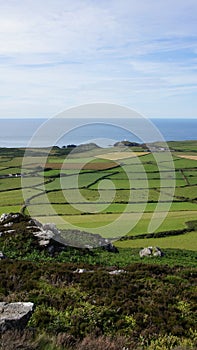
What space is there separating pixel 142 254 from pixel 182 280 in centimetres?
846

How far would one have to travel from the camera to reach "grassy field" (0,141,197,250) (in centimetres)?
4294

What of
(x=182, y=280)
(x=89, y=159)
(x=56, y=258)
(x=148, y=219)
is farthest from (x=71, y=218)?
(x=89, y=159)

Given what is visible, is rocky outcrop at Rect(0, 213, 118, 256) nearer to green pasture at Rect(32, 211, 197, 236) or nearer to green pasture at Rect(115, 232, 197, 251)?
green pasture at Rect(115, 232, 197, 251)

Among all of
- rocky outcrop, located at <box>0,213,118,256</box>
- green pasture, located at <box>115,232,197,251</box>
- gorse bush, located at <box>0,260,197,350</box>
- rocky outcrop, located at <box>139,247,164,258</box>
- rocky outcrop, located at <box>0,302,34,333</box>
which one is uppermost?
rocky outcrop, located at <box>0,302,34,333</box>

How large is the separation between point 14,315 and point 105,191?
179ft

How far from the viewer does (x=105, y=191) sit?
2496 inches

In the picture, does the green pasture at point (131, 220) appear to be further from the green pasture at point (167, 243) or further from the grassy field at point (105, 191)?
the green pasture at point (167, 243)

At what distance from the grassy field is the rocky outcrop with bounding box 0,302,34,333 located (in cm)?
2467

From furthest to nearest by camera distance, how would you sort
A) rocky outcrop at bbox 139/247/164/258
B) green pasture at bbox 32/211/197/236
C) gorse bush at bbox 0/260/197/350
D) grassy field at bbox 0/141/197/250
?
1. grassy field at bbox 0/141/197/250
2. green pasture at bbox 32/211/197/236
3. rocky outcrop at bbox 139/247/164/258
4. gorse bush at bbox 0/260/197/350

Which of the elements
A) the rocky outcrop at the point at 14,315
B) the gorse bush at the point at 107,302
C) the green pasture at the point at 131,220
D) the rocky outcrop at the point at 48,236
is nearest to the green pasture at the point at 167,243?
the green pasture at the point at 131,220

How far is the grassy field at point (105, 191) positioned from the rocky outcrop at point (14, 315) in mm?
24668

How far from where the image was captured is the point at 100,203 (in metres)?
53.5

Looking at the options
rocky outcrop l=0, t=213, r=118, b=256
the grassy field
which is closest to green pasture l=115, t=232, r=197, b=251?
the grassy field

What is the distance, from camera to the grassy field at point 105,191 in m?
42.9
